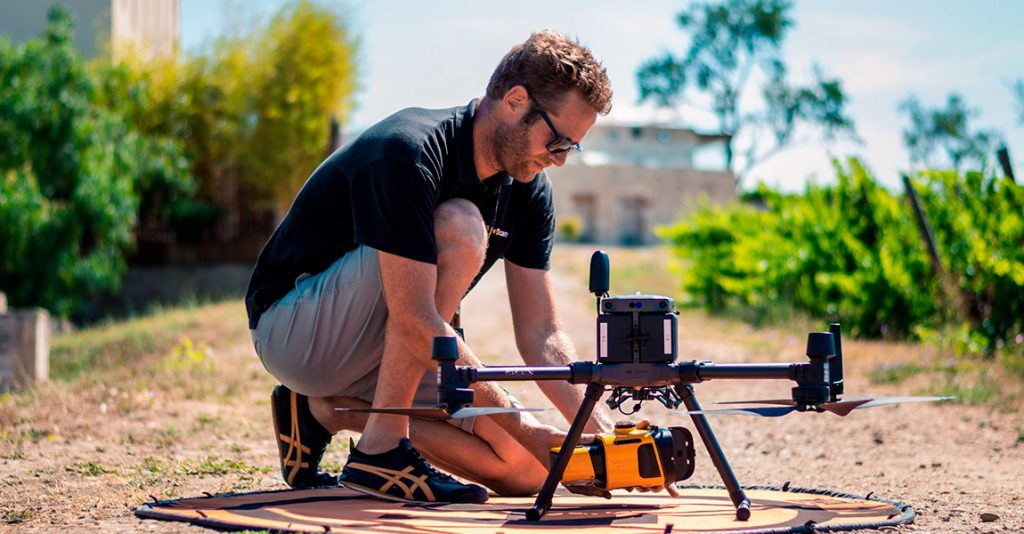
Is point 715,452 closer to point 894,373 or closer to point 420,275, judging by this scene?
point 420,275

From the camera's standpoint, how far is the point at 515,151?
326cm

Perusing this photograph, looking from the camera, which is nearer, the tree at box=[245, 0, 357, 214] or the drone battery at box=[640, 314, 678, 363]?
the drone battery at box=[640, 314, 678, 363]

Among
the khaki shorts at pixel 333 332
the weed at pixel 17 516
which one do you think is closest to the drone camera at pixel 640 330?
the khaki shorts at pixel 333 332

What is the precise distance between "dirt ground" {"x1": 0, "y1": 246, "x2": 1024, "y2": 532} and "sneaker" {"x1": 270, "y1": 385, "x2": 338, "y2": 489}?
225mm

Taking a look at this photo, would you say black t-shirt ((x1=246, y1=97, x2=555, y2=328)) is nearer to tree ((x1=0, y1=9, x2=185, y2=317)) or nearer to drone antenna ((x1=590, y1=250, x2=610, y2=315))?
drone antenna ((x1=590, y1=250, x2=610, y2=315))

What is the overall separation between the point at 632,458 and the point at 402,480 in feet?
2.32

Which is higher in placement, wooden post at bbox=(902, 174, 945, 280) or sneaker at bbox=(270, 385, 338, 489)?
wooden post at bbox=(902, 174, 945, 280)

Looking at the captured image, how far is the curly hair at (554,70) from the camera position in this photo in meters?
3.11

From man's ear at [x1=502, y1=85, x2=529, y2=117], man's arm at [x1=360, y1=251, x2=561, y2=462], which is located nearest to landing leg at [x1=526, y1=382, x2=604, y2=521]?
man's arm at [x1=360, y1=251, x2=561, y2=462]

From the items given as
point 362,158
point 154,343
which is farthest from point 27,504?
point 154,343

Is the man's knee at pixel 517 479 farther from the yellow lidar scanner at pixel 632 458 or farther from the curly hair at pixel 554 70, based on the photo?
the curly hair at pixel 554 70

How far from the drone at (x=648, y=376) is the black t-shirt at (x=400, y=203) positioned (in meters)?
0.47

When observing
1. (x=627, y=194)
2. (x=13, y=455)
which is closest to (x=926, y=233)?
(x=13, y=455)

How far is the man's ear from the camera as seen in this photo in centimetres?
318
